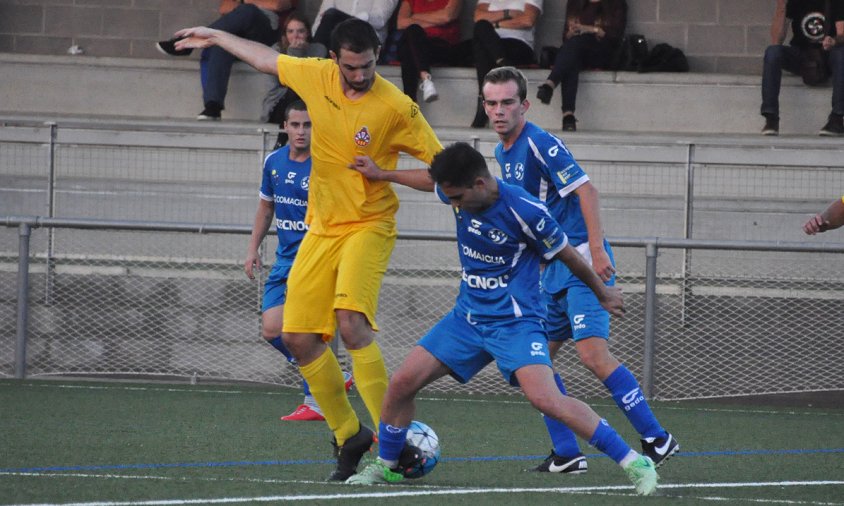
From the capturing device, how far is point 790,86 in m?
13.4

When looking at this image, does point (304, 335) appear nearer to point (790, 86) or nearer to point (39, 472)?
point (39, 472)

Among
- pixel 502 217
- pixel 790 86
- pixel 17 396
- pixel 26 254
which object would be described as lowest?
pixel 17 396

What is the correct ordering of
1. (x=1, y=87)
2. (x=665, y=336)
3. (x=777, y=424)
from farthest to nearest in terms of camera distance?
(x=1, y=87) < (x=665, y=336) < (x=777, y=424)

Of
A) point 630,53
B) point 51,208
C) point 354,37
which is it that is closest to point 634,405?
point 354,37

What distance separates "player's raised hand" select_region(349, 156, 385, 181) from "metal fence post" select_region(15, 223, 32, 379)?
5.54 meters

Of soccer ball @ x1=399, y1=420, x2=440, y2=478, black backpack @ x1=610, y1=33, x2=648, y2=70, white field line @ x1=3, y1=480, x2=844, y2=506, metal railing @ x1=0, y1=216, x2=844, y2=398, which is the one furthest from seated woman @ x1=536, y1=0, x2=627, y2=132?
soccer ball @ x1=399, y1=420, x2=440, y2=478

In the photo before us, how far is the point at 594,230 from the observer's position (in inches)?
239

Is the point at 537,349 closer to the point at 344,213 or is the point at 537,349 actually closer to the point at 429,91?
the point at 344,213

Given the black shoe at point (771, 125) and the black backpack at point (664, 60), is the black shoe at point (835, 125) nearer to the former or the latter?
the black shoe at point (771, 125)

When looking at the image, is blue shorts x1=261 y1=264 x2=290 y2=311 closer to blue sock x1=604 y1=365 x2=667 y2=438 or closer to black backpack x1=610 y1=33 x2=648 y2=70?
blue sock x1=604 y1=365 x2=667 y2=438

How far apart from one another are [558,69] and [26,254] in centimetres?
538

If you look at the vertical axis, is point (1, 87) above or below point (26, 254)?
above

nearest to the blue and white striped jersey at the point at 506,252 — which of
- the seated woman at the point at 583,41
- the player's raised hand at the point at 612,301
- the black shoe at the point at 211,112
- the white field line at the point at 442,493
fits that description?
the player's raised hand at the point at 612,301

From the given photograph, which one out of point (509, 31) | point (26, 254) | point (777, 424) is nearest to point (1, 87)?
point (26, 254)
